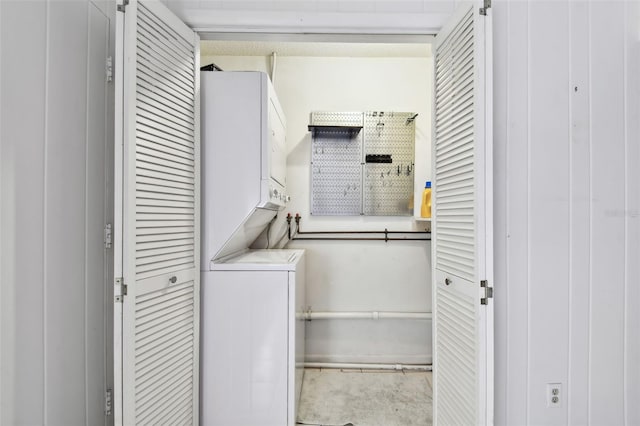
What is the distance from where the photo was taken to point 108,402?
1621 millimetres

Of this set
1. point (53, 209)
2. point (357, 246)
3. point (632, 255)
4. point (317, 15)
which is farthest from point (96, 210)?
point (632, 255)

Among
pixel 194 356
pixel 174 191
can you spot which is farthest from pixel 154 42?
pixel 194 356

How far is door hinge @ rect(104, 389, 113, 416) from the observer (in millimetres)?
1619

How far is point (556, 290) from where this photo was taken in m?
1.69

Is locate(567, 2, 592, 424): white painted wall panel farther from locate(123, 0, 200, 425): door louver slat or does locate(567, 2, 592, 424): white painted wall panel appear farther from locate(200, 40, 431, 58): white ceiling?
locate(123, 0, 200, 425): door louver slat

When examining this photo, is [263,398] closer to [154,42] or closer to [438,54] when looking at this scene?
[154,42]

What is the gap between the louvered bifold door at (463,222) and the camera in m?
1.38

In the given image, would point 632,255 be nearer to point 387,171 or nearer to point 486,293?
point 486,293

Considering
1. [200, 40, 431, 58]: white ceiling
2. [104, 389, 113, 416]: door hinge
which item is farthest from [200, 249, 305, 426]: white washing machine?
[200, 40, 431, 58]: white ceiling

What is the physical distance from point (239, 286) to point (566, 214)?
171 centimetres

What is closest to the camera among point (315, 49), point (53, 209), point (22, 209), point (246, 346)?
point (22, 209)

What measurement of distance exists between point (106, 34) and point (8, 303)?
1240 mm

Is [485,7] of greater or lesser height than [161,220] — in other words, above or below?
above

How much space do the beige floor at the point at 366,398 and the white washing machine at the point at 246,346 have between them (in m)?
0.52
